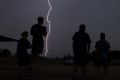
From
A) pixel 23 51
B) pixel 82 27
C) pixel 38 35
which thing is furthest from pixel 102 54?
pixel 38 35

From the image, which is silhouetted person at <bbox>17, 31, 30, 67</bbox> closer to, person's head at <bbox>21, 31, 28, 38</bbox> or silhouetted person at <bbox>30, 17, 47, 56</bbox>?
person's head at <bbox>21, 31, 28, 38</bbox>

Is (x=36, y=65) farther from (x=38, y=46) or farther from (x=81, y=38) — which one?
(x=81, y=38)

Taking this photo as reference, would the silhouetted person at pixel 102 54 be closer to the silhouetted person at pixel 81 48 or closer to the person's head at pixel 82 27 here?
the silhouetted person at pixel 81 48

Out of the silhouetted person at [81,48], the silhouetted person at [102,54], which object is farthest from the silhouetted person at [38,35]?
the silhouetted person at [102,54]

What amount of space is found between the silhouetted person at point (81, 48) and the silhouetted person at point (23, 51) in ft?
4.50

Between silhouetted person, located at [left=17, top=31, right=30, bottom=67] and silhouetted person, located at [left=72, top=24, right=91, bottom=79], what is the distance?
1.37 metres

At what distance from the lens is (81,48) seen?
12961 millimetres

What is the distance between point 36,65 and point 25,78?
0.84 metres

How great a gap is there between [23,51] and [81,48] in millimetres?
1674

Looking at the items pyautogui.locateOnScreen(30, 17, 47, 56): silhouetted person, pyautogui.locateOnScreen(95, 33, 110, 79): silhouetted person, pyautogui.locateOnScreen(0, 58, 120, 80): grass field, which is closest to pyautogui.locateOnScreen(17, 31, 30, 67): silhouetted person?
pyautogui.locateOnScreen(0, 58, 120, 80): grass field

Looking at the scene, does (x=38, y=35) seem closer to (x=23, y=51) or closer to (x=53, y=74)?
(x=23, y=51)

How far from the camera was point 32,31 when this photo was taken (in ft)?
A: 39.3

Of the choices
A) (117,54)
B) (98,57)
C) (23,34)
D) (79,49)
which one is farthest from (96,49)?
(117,54)

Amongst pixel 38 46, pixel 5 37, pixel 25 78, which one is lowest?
pixel 25 78
